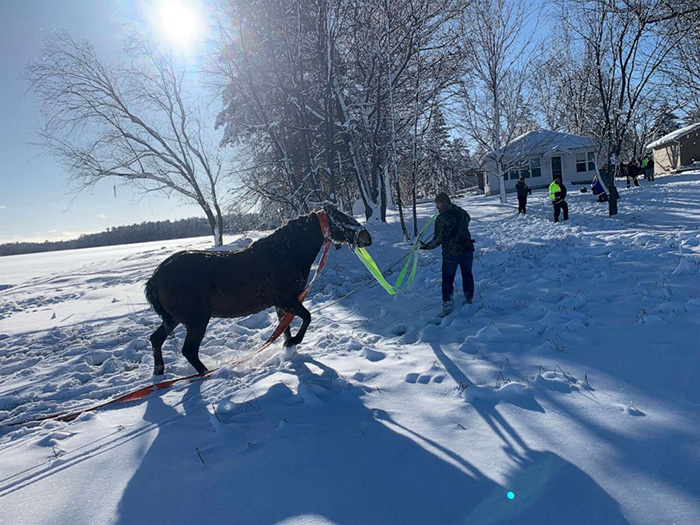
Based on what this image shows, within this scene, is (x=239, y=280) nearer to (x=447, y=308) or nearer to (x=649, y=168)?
(x=447, y=308)

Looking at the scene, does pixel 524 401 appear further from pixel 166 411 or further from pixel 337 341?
pixel 166 411

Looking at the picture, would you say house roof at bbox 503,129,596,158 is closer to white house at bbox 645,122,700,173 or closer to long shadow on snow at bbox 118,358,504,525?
white house at bbox 645,122,700,173

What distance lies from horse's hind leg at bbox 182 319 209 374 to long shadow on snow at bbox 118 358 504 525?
1240 mm

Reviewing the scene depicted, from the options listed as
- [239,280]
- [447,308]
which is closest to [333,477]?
[239,280]

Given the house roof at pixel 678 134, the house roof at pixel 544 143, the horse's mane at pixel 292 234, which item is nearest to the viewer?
the horse's mane at pixel 292 234

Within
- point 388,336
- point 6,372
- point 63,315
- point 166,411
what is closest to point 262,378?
point 166,411

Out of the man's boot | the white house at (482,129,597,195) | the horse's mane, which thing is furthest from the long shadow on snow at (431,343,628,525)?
the white house at (482,129,597,195)

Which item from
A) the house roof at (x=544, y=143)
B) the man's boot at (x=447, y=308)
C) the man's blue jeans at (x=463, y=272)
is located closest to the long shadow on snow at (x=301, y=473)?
the man's boot at (x=447, y=308)

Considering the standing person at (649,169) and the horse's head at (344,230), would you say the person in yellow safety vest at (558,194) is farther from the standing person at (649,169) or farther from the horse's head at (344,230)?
the standing person at (649,169)

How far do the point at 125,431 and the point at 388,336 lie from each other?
316 centimetres

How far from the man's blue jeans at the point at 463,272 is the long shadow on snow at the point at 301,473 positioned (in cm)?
332

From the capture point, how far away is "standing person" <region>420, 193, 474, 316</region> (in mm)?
6070

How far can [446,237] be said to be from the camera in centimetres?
611

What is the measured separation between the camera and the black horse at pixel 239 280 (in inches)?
177
